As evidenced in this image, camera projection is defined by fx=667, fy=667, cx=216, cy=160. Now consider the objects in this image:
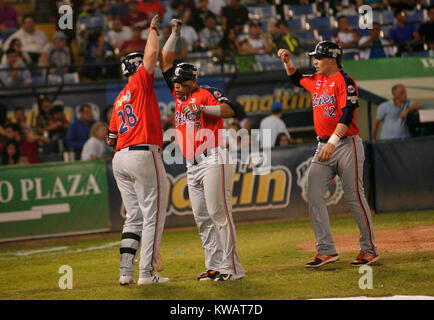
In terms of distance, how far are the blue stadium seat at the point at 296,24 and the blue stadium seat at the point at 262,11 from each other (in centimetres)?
60

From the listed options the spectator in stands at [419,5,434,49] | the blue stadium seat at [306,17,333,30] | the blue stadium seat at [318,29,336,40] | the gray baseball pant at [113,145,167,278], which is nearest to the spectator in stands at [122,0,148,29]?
the blue stadium seat at [306,17,333,30]

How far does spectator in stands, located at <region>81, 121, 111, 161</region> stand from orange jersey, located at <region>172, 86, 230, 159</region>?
608 centimetres

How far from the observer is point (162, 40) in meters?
15.1

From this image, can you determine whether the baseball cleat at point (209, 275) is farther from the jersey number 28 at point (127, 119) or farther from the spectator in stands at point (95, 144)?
the spectator in stands at point (95, 144)

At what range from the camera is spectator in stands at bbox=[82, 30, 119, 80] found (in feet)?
48.9

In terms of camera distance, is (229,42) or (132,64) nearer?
(132,64)

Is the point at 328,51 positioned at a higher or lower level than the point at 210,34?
lower

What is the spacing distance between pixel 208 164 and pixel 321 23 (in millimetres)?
11120

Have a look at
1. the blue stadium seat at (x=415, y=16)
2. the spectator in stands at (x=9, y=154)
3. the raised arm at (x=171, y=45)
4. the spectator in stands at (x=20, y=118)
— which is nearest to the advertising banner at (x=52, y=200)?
the spectator in stands at (x=9, y=154)

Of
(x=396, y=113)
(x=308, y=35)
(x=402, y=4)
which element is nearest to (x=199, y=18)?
(x=308, y=35)

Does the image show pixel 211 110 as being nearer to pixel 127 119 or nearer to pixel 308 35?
pixel 127 119

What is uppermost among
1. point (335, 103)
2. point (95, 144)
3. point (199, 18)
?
point (199, 18)

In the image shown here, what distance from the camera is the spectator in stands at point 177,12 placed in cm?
A: 1661

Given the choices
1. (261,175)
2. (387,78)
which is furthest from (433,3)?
(261,175)
